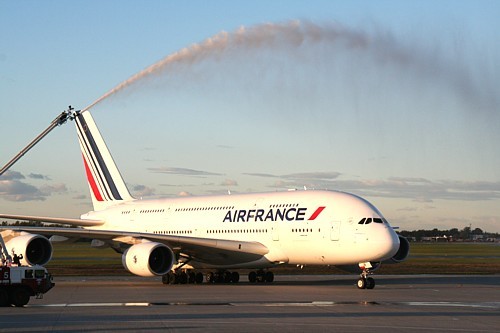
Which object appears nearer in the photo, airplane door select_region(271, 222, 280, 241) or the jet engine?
airplane door select_region(271, 222, 280, 241)

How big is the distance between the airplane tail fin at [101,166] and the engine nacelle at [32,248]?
13736mm

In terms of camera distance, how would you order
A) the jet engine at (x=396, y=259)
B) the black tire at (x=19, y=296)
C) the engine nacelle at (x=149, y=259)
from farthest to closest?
the jet engine at (x=396, y=259)
the engine nacelle at (x=149, y=259)
the black tire at (x=19, y=296)

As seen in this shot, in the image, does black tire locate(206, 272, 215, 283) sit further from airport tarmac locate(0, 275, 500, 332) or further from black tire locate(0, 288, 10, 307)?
black tire locate(0, 288, 10, 307)

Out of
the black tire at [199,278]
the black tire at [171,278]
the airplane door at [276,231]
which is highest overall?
the airplane door at [276,231]

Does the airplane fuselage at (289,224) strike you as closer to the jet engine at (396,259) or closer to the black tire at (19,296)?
the jet engine at (396,259)

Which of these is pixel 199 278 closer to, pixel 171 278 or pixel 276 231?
pixel 171 278

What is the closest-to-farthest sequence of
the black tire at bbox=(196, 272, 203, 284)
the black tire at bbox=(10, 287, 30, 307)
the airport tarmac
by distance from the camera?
the airport tarmac, the black tire at bbox=(10, 287, 30, 307), the black tire at bbox=(196, 272, 203, 284)

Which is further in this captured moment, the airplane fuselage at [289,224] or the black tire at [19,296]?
the airplane fuselage at [289,224]

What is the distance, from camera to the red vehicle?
2658 centimetres

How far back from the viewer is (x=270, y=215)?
41094 mm

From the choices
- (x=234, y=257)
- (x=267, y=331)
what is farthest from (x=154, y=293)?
(x=267, y=331)

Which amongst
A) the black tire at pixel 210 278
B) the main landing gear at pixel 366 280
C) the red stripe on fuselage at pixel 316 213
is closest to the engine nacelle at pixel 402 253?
the main landing gear at pixel 366 280

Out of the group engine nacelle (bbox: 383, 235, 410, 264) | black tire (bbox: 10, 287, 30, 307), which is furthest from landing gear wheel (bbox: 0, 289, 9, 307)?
engine nacelle (bbox: 383, 235, 410, 264)

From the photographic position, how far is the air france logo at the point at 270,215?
39.3 m
